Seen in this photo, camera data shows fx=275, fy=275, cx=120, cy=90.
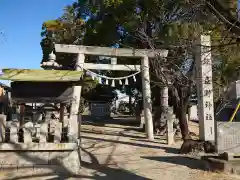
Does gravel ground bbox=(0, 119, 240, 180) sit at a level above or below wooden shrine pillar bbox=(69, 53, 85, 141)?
below

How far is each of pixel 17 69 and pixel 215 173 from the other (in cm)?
626

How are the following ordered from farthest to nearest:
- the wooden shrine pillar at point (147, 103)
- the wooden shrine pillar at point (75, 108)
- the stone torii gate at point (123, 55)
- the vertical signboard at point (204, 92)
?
the wooden shrine pillar at point (147, 103)
the stone torii gate at point (123, 55)
the vertical signboard at point (204, 92)
the wooden shrine pillar at point (75, 108)

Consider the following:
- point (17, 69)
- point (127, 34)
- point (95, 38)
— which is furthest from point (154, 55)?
point (17, 69)

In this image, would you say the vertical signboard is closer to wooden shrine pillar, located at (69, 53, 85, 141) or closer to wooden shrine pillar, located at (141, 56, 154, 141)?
wooden shrine pillar, located at (141, 56, 154, 141)

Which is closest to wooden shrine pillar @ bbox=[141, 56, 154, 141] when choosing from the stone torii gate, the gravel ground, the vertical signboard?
the stone torii gate

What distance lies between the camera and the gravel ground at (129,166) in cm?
675

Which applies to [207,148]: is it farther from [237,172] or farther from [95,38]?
[95,38]

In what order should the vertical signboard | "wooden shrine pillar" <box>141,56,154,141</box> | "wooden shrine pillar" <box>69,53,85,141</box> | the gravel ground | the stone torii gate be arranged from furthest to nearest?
"wooden shrine pillar" <box>141,56,154,141</box>, the stone torii gate, the vertical signboard, "wooden shrine pillar" <box>69,53,85,141</box>, the gravel ground

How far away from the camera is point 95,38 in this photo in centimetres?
1802

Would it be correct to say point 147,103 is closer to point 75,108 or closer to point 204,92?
point 204,92

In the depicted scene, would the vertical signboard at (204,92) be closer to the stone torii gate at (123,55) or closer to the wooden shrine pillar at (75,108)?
the stone torii gate at (123,55)

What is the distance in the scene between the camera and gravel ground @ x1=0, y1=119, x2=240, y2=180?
266 inches

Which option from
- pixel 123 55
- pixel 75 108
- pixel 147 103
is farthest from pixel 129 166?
pixel 123 55

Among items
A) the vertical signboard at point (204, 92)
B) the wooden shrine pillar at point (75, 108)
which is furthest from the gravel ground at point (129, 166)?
the vertical signboard at point (204, 92)
